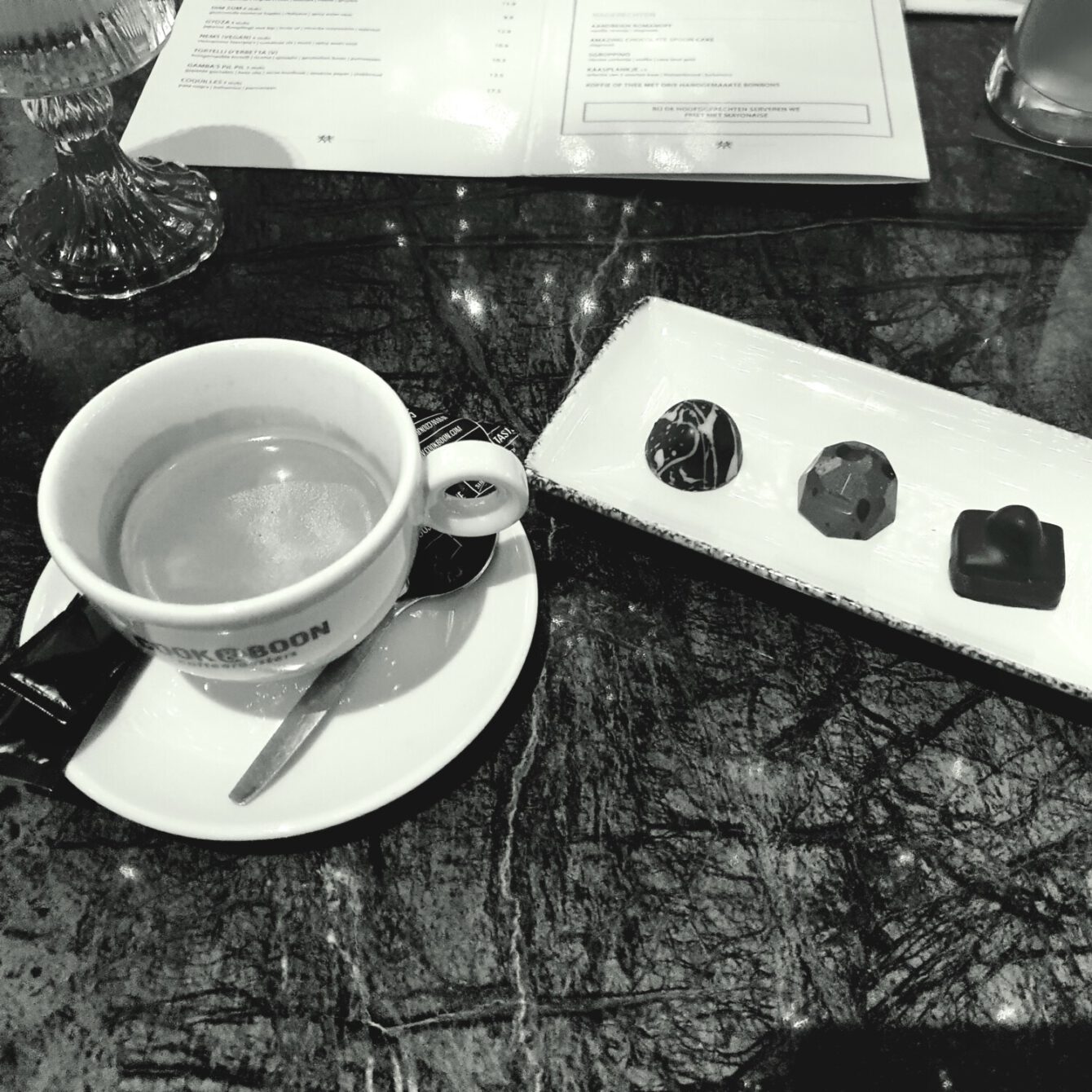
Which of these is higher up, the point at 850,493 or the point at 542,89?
the point at 542,89

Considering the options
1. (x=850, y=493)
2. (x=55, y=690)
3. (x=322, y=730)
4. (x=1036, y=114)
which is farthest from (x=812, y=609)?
(x=1036, y=114)

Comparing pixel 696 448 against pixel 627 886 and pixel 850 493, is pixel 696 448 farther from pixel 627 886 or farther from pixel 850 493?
pixel 627 886

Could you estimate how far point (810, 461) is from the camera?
0.71 m

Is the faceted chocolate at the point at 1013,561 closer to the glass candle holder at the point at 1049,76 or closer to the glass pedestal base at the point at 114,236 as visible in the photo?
the glass candle holder at the point at 1049,76

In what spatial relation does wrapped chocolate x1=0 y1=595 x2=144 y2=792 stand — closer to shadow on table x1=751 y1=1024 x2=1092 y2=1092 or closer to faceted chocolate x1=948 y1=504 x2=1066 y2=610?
shadow on table x1=751 y1=1024 x2=1092 y2=1092

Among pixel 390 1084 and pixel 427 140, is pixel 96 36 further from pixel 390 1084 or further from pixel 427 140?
pixel 390 1084

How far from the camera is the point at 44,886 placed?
52 centimetres

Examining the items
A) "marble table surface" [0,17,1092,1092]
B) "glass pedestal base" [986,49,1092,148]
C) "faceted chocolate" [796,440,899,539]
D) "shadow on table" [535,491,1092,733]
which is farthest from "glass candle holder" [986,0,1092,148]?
"shadow on table" [535,491,1092,733]

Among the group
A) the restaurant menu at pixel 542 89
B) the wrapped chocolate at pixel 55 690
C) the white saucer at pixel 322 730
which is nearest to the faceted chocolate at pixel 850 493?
the white saucer at pixel 322 730

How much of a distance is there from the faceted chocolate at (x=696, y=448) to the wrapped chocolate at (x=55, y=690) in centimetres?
39

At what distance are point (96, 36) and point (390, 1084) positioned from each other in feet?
2.53

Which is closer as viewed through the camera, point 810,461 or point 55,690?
point 55,690

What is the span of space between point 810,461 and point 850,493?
0.07 metres

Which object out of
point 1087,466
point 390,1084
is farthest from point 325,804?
point 1087,466
